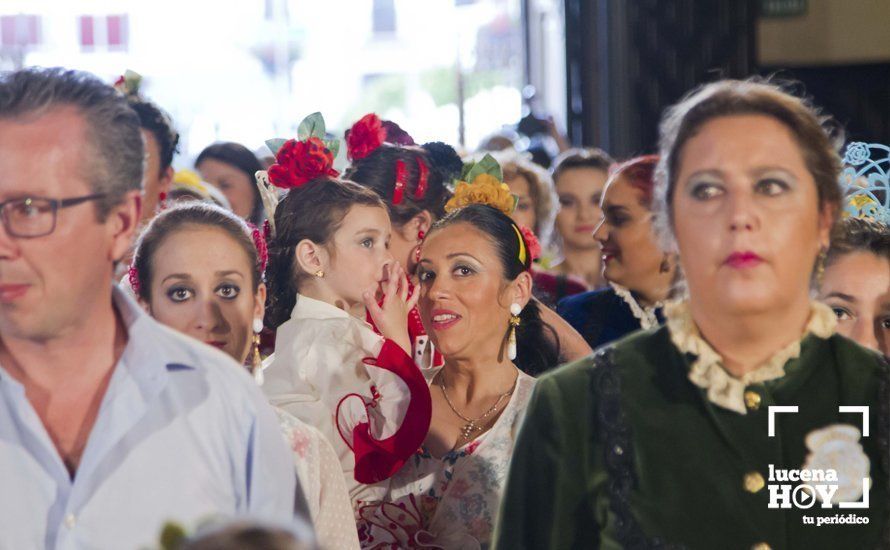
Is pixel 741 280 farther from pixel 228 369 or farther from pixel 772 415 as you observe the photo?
pixel 228 369

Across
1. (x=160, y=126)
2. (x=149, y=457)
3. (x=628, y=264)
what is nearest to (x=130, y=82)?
(x=160, y=126)

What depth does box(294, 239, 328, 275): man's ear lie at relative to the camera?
272 cm

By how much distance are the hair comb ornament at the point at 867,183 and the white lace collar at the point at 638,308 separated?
71cm

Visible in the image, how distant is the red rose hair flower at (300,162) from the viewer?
266cm

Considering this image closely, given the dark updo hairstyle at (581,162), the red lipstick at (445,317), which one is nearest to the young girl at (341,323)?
the red lipstick at (445,317)

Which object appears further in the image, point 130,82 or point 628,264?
point 628,264

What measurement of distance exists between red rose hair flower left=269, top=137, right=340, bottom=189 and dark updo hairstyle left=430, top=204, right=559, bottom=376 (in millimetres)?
306

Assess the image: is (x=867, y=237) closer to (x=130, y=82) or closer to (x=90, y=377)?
(x=90, y=377)

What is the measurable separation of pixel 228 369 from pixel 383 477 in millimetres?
936

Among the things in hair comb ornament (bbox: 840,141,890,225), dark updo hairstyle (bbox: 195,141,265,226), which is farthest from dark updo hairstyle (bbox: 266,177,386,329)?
dark updo hairstyle (bbox: 195,141,265,226)

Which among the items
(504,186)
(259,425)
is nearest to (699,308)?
(259,425)

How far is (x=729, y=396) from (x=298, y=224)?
1.29 m

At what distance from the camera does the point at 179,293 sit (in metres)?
1.87

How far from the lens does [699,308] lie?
5.43 feet
